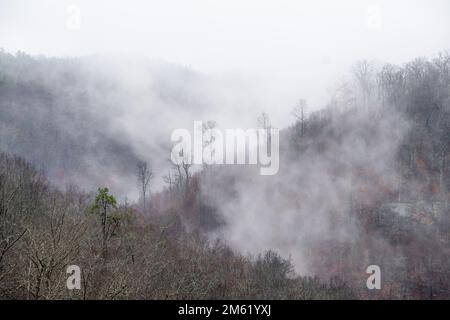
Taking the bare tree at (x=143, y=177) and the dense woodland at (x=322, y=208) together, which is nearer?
the dense woodland at (x=322, y=208)

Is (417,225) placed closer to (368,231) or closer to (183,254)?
(368,231)

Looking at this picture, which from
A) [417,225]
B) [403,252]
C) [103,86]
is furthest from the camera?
[103,86]

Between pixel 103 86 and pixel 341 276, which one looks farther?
pixel 103 86

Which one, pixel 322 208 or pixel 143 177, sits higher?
pixel 143 177

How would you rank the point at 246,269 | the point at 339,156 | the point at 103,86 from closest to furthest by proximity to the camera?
the point at 246,269 → the point at 339,156 → the point at 103,86

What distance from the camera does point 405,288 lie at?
104 ft

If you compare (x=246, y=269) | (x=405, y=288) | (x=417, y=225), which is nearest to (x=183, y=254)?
(x=246, y=269)

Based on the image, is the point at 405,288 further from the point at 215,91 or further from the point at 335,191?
the point at 215,91

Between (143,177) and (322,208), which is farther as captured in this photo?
(143,177)

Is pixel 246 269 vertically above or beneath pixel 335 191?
beneath

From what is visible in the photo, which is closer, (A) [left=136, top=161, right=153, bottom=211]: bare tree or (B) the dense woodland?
(B) the dense woodland

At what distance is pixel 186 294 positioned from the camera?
1678cm

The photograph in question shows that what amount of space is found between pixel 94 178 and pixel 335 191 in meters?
61.0
